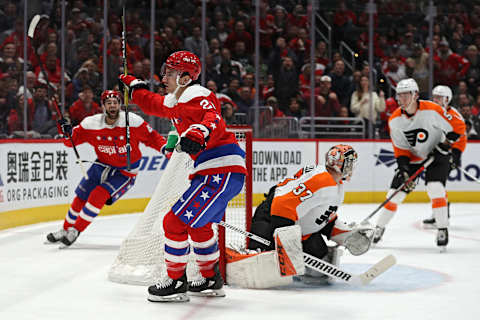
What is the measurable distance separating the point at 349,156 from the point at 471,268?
4.15 feet

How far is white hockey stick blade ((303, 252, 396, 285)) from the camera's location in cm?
367

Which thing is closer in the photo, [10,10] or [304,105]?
[10,10]

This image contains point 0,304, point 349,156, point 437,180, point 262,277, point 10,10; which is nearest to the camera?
point 0,304

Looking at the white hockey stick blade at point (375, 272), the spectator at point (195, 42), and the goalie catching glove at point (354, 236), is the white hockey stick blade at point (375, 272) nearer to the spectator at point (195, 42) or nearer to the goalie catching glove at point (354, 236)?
the goalie catching glove at point (354, 236)

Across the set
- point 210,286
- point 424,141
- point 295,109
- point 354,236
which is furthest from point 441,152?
point 295,109

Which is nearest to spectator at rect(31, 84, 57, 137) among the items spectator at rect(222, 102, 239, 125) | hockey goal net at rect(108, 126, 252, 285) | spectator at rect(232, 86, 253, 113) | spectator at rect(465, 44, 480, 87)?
spectator at rect(222, 102, 239, 125)

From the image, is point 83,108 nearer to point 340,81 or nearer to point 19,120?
point 19,120

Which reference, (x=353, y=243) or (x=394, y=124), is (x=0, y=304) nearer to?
(x=353, y=243)

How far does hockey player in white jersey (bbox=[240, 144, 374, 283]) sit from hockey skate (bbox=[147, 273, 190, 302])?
2.04ft

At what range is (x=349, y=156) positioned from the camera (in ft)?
13.0

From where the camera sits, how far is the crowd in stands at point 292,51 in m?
8.91

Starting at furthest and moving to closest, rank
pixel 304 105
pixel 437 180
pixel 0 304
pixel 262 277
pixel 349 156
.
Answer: pixel 304 105 < pixel 437 180 < pixel 349 156 < pixel 262 277 < pixel 0 304

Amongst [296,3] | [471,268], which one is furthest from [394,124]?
[296,3]

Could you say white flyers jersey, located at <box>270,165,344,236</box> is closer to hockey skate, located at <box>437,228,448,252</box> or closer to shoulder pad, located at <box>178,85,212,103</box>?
shoulder pad, located at <box>178,85,212,103</box>
